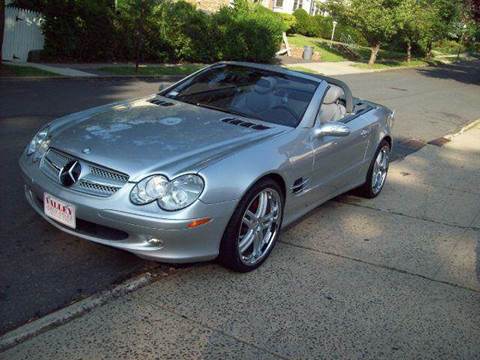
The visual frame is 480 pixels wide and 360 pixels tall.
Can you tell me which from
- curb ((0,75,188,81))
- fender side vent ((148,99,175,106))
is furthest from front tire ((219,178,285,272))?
curb ((0,75,188,81))

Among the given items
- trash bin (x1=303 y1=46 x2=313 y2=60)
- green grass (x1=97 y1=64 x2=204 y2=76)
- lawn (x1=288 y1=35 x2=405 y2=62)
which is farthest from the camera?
lawn (x1=288 y1=35 x2=405 y2=62)

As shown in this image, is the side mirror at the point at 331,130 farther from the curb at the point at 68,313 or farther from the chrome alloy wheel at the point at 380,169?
the curb at the point at 68,313

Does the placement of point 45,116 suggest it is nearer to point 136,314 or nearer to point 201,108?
point 201,108

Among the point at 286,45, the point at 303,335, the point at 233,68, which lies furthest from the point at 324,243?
the point at 286,45

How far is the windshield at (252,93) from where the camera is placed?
15.7 ft

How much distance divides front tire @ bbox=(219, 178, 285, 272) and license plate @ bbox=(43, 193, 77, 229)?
1.00m

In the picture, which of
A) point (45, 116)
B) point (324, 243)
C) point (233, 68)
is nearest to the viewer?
point (324, 243)

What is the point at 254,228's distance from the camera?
13.2ft

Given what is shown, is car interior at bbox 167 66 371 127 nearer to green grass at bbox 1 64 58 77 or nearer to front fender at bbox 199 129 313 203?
front fender at bbox 199 129 313 203

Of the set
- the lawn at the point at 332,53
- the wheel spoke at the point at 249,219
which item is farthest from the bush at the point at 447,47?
the wheel spoke at the point at 249,219

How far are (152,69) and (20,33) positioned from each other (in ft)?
12.7

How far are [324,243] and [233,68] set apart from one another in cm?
197

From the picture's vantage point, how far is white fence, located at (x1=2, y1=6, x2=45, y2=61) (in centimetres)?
1513

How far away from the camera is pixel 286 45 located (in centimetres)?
3072
